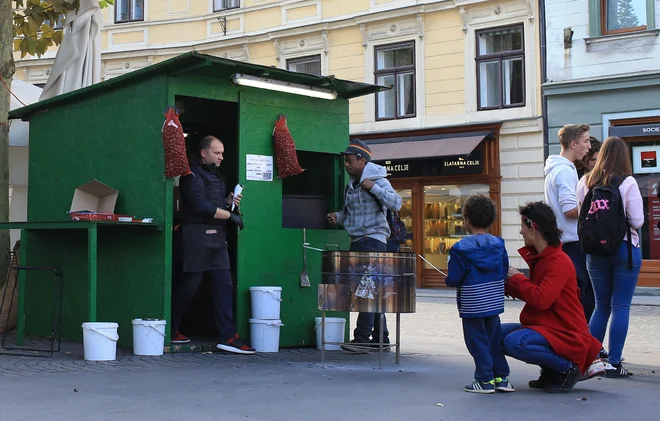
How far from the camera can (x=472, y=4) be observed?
21406 millimetres

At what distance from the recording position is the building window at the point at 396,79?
2255 centimetres

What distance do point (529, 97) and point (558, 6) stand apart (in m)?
2.04

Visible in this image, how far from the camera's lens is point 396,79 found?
22.8m

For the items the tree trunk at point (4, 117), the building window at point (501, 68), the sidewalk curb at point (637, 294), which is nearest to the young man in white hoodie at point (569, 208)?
the tree trunk at point (4, 117)

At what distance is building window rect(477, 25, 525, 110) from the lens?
21.0 m

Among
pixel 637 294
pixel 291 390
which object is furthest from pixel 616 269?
pixel 637 294

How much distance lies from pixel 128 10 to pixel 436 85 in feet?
34.1

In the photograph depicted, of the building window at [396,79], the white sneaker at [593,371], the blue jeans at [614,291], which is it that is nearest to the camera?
the white sneaker at [593,371]

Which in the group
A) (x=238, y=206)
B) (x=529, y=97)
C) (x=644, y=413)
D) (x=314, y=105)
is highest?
(x=529, y=97)

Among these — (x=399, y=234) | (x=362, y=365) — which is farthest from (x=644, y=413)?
(x=399, y=234)

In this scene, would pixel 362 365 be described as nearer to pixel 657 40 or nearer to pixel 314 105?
pixel 314 105

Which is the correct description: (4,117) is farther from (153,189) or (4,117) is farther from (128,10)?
(128,10)

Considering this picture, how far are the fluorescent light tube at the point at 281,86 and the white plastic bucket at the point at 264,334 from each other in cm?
209

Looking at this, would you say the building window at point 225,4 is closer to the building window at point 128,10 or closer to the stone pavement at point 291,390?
the building window at point 128,10
